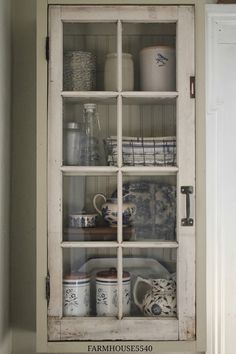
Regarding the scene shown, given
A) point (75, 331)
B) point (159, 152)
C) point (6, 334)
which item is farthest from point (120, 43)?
point (6, 334)

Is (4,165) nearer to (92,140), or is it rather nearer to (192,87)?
(92,140)

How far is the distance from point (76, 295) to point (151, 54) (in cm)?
61

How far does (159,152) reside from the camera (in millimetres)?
1275

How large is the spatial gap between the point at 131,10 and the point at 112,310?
2.37ft

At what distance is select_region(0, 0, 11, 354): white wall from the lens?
4.40 ft

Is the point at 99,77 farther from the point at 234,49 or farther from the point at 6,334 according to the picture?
the point at 6,334

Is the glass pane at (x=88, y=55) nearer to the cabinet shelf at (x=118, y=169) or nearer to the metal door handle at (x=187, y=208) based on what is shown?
the cabinet shelf at (x=118, y=169)

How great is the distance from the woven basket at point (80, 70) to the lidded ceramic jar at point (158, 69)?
12 cm

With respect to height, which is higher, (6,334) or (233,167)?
(233,167)

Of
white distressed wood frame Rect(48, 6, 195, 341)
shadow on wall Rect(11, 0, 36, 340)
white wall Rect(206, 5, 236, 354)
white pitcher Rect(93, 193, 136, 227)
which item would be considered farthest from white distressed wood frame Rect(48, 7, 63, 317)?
white wall Rect(206, 5, 236, 354)

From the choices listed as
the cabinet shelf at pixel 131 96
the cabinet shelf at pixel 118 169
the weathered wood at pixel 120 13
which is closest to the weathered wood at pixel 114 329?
the cabinet shelf at pixel 118 169

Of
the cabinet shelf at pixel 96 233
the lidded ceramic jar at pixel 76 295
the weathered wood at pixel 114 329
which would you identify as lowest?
the weathered wood at pixel 114 329

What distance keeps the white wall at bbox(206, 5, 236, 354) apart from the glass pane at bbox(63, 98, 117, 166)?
0.34m

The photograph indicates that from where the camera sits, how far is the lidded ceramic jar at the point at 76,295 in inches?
49.8
